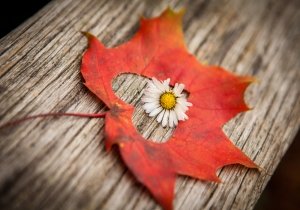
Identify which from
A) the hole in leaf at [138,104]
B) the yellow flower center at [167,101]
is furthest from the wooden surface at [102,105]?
the yellow flower center at [167,101]

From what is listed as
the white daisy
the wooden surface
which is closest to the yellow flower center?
the white daisy

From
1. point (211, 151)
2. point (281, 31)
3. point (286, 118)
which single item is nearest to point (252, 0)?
point (281, 31)

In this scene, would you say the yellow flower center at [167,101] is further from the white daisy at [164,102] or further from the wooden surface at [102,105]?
the wooden surface at [102,105]

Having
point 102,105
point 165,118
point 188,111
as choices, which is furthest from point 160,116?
point 102,105

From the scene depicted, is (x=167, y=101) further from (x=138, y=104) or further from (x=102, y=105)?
(x=102, y=105)

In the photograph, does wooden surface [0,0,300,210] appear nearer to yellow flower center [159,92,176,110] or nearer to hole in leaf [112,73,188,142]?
hole in leaf [112,73,188,142]
